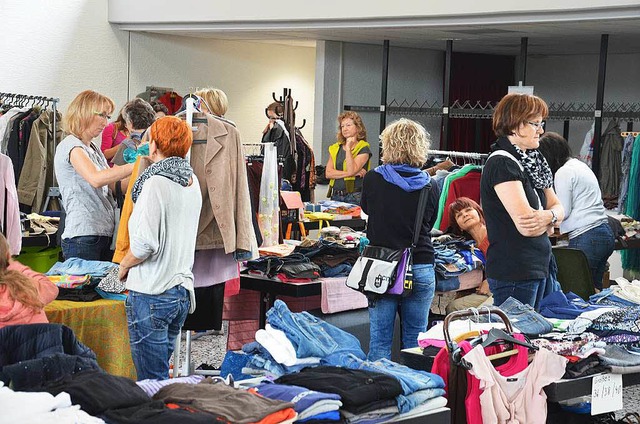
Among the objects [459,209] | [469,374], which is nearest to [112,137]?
[459,209]

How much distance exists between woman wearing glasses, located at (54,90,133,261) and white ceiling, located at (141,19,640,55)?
5502 mm

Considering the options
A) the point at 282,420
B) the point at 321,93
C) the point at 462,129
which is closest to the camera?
the point at 282,420

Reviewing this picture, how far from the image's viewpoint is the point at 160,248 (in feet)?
14.0

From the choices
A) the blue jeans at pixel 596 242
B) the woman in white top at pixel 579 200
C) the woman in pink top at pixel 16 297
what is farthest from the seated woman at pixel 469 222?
the woman in pink top at pixel 16 297

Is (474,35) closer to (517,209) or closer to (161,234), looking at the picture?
(517,209)

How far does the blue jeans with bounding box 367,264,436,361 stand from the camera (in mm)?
5203

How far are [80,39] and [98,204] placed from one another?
749cm

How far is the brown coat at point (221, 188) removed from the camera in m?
4.95

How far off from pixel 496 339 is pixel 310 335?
666 mm

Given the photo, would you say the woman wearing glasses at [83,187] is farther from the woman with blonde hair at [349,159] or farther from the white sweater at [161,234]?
the woman with blonde hair at [349,159]

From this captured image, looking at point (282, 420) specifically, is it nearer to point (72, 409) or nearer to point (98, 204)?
point (72, 409)

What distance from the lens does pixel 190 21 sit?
12148 mm

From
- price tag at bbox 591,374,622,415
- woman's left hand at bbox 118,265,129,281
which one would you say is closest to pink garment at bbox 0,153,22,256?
woman's left hand at bbox 118,265,129,281

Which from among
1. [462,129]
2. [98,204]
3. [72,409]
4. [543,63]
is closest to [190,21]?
[462,129]
